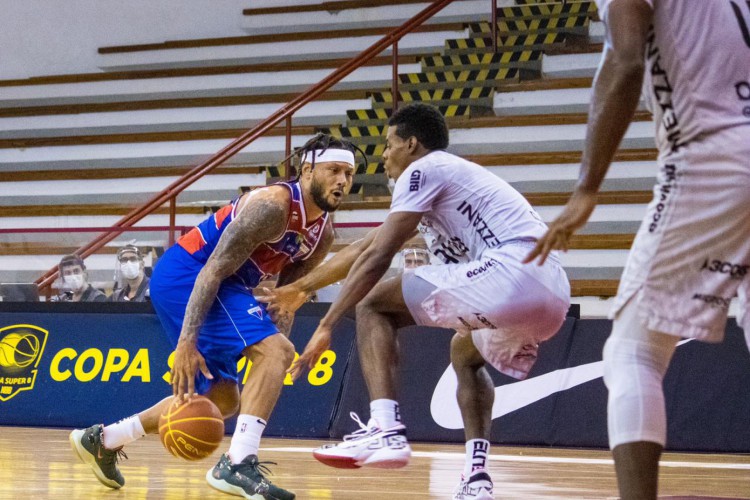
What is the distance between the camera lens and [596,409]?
7383 millimetres

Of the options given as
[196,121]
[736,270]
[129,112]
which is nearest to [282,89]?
[196,121]

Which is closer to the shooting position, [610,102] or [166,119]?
[610,102]

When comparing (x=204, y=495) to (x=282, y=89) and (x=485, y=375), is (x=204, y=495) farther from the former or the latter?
(x=282, y=89)

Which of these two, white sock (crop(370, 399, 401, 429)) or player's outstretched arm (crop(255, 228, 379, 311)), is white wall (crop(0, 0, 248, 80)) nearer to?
player's outstretched arm (crop(255, 228, 379, 311))

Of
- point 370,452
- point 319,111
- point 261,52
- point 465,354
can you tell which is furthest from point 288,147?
point 370,452

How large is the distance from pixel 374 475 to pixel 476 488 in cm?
136

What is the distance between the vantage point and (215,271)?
462cm

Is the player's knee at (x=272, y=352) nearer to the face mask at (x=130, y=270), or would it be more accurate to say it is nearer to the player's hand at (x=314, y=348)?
the player's hand at (x=314, y=348)

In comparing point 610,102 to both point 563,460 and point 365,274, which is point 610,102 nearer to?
point 365,274

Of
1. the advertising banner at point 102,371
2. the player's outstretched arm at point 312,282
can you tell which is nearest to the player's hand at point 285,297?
the player's outstretched arm at point 312,282

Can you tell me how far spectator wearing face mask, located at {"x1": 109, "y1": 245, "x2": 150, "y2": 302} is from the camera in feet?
30.0

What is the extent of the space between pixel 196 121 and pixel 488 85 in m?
3.74

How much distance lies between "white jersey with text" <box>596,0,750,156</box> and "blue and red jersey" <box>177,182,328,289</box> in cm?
236

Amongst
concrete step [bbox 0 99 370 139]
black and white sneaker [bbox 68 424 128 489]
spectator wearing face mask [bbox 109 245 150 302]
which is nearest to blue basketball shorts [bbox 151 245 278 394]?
black and white sneaker [bbox 68 424 128 489]
